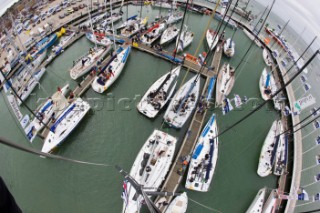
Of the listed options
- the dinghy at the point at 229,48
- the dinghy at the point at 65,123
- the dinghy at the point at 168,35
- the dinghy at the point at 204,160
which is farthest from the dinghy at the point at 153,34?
the dinghy at the point at 204,160

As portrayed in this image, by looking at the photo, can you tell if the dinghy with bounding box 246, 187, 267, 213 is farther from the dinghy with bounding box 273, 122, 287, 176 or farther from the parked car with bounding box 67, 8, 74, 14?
the parked car with bounding box 67, 8, 74, 14

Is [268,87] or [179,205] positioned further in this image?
[268,87]

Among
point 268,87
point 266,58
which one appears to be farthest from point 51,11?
point 268,87

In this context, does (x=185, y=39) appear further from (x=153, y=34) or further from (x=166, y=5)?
(x=166, y=5)

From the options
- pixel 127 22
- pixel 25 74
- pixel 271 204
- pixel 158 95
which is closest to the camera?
pixel 271 204

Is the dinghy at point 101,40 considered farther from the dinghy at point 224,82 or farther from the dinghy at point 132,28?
the dinghy at point 224,82
